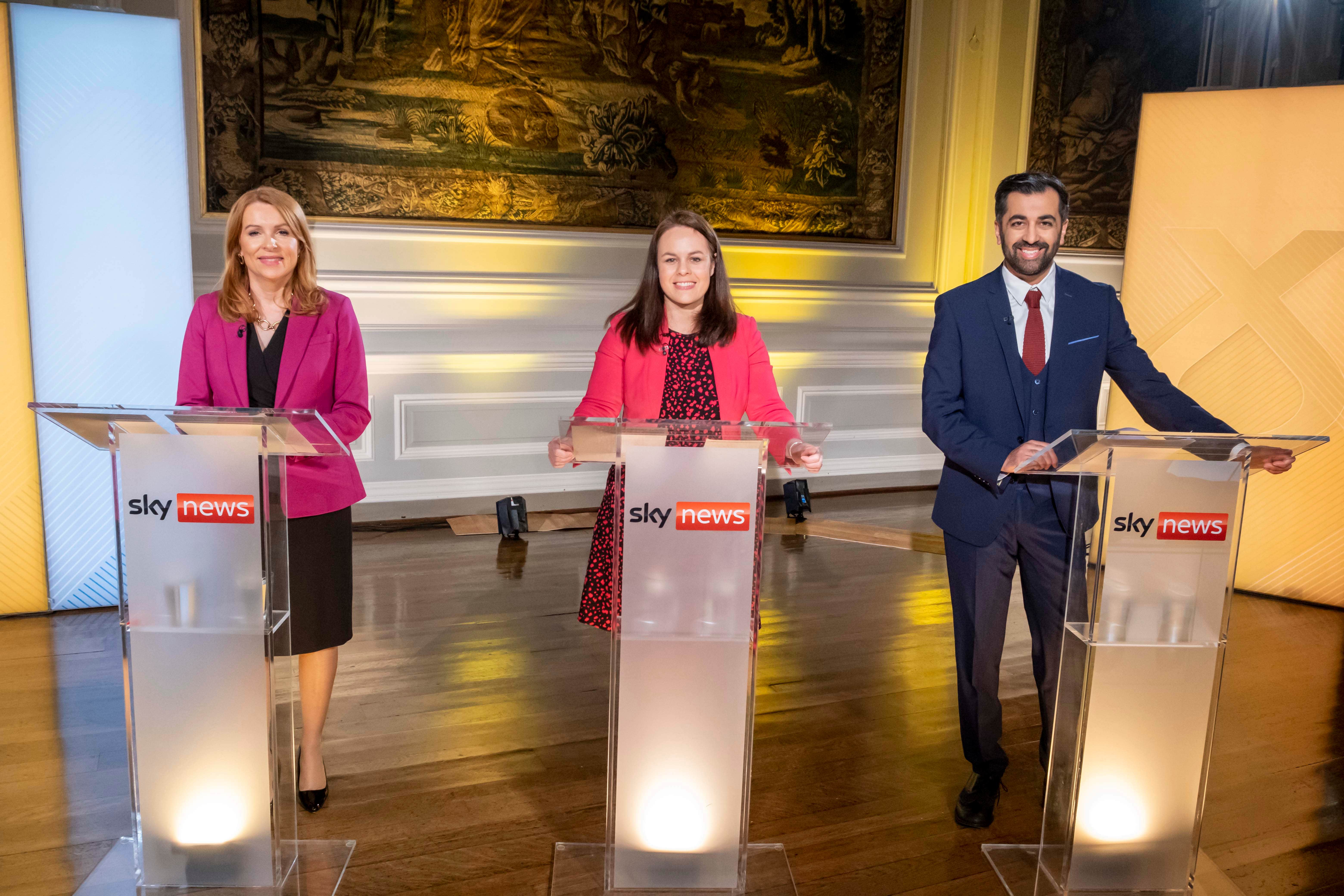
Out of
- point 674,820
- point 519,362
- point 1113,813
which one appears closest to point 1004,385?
point 1113,813

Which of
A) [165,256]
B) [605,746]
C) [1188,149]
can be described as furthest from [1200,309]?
[165,256]

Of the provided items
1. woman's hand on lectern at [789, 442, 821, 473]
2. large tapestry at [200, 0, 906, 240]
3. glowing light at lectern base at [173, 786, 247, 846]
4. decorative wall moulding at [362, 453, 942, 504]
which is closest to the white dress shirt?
woman's hand on lectern at [789, 442, 821, 473]

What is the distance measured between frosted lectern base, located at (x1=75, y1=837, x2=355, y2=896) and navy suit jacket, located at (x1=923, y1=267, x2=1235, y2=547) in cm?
173

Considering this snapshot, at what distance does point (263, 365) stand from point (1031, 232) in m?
1.91

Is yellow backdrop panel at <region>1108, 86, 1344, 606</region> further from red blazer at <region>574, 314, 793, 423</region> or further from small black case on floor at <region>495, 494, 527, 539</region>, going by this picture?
small black case on floor at <region>495, 494, 527, 539</region>

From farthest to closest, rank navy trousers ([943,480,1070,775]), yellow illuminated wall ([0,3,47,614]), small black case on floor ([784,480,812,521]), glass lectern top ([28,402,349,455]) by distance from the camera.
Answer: small black case on floor ([784,480,812,521]) → yellow illuminated wall ([0,3,47,614]) → navy trousers ([943,480,1070,775]) → glass lectern top ([28,402,349,455])

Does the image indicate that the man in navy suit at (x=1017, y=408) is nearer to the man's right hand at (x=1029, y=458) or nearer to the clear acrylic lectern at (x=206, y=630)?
the man's right hand at (x=1029, y=458)

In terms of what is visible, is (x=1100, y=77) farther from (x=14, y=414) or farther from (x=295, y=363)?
(x=14, y=414)

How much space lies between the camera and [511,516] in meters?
5.22

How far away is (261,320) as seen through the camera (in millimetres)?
2365

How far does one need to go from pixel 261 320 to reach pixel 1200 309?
421cm

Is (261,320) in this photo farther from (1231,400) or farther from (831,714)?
(1231,400)

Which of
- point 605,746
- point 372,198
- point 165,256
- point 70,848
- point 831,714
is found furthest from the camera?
point 372,198

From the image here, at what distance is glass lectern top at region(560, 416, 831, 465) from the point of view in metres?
1.85
